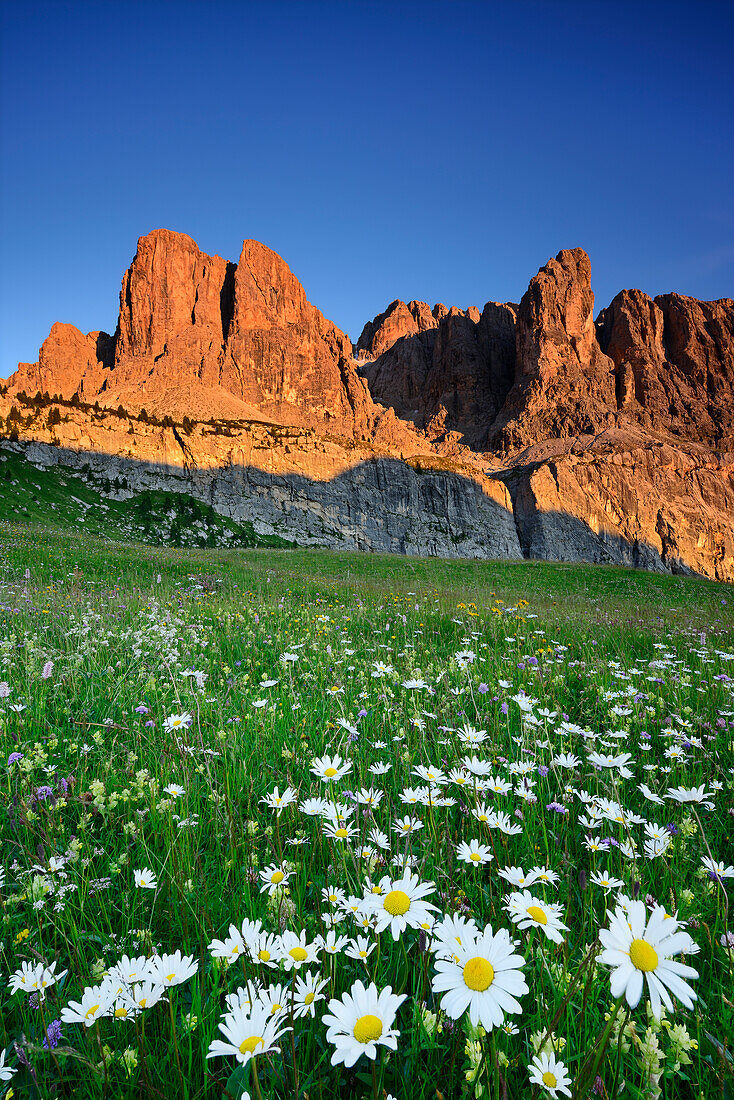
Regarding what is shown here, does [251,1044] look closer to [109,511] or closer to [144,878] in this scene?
[144,878]

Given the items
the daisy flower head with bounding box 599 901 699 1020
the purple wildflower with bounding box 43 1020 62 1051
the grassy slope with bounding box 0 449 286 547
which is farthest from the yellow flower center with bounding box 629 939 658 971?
the grassy slope with bounding box 0 449 286 547

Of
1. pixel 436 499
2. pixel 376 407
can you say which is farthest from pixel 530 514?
pixel 376 407

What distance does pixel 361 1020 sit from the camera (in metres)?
1.00

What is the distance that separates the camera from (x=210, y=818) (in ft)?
8.34

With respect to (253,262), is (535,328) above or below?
below

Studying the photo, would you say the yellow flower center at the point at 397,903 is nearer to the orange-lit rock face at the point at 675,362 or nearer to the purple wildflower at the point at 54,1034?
the purple wildflower at the point at 54,1034

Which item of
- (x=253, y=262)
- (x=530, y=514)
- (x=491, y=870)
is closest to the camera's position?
(x=491, y=870)

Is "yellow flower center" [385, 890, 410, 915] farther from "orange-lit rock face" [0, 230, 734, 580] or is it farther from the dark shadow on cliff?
"orange-lit rock face" [0, 230, 734, 580]

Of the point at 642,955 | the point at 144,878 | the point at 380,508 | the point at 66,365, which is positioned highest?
the point at 66,365

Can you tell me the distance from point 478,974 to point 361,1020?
28 centimetres

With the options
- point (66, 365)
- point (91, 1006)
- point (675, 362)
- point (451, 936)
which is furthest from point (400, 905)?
point (675, 362)

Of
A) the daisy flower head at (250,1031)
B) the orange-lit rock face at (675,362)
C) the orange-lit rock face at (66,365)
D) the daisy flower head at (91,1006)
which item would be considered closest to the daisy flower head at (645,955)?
the daisy flower head at (250,1031)

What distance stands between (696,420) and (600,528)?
169ft

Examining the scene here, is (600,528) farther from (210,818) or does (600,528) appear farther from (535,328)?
(210,818)
